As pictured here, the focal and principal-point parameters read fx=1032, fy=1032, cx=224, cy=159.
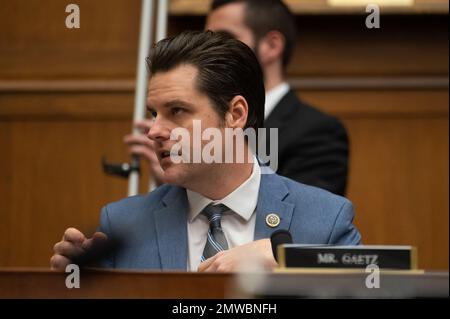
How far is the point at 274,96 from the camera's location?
11.8ft

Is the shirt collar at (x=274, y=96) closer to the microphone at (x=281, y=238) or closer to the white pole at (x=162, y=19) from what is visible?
the white pole at (x=162, y=19)

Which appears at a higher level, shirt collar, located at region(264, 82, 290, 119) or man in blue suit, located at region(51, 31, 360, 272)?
shirt collar, located at region(264, 82, 290, 119)

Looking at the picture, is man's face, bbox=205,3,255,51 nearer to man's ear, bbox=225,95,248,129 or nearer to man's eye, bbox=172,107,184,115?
man's ear, bbox=225,95,248,129

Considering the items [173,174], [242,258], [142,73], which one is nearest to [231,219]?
[173,174]

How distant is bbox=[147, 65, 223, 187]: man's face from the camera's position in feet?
7.93

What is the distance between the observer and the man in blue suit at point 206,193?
2418 mm

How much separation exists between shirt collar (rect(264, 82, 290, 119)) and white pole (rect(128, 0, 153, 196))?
1.45 feet

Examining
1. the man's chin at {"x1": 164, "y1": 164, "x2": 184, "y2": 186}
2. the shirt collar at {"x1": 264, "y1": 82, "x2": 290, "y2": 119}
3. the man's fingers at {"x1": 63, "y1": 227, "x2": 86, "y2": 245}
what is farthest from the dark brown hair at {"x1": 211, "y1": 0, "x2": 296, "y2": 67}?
the man's fingers at {"x1": 63, "y1": 227, "x2": 86, "y2": 245}

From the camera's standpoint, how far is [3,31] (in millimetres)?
4059

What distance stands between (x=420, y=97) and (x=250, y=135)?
5.07ft

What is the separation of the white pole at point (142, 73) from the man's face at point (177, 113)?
1.13 meters

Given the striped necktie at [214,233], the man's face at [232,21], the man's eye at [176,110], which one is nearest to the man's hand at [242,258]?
the striped necktie at [214,233]
